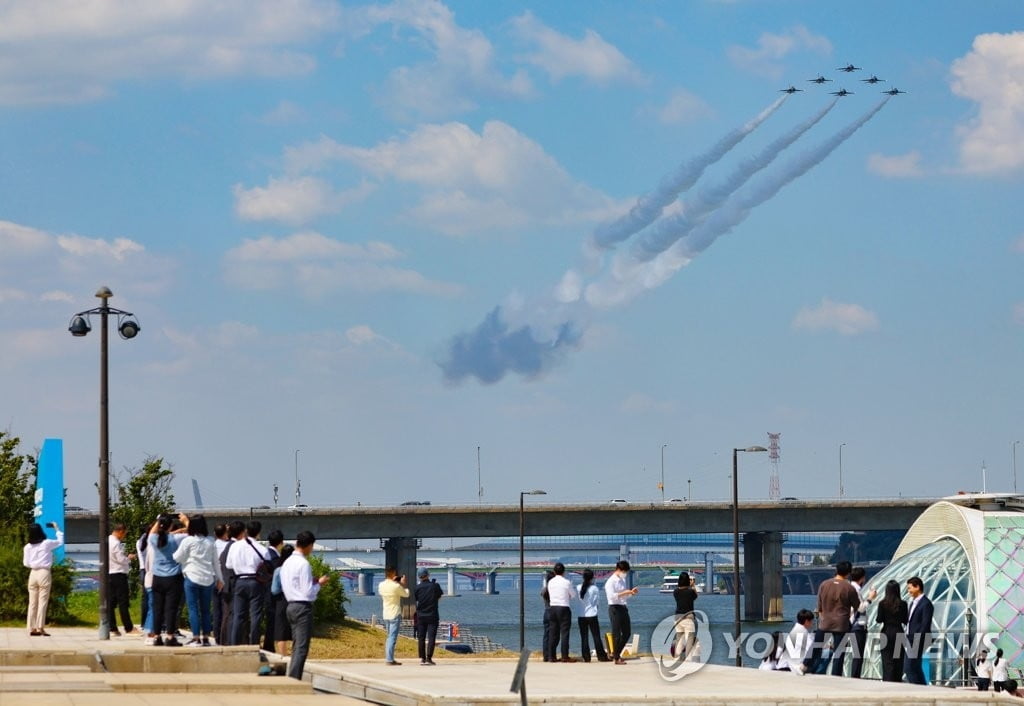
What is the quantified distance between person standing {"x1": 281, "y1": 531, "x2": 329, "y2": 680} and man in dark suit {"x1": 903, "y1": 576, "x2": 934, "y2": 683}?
8637 mm

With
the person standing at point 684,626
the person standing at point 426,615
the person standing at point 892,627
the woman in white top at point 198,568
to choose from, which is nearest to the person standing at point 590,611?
the person standing at point 684,626

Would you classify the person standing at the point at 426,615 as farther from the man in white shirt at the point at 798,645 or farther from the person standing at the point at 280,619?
the man in white shirt at the point at 798,645

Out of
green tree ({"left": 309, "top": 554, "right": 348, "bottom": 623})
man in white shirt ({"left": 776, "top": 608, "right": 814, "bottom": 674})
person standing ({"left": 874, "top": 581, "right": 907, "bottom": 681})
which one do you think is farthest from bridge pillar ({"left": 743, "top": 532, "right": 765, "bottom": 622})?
person standing ({"left": 874, "top": 581, "right": 907, "bottom": 681})

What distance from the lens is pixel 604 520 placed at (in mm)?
99062

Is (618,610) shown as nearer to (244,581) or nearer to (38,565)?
(244,581)

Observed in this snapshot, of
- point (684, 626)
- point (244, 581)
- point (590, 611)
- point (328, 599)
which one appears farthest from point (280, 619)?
point (328, 599)

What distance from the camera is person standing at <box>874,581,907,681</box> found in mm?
21969

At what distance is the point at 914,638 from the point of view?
22.0 metres

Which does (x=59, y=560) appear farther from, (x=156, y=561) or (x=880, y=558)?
(x=880, y=558)

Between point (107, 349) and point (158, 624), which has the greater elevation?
point (107, 349)

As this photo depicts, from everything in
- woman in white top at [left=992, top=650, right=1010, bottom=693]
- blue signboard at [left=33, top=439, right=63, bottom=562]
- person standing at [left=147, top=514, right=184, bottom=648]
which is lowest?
woman in white top at [left=992, top=650, right=1010, bottom=693]

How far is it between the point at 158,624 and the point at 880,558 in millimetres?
152527

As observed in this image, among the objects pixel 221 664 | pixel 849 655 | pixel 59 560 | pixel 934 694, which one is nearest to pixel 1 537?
pixel 59 560

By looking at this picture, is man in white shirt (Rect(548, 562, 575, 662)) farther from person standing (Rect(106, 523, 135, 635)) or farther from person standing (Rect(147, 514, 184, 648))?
person standing (Rect(106, 523, 135, 635))
